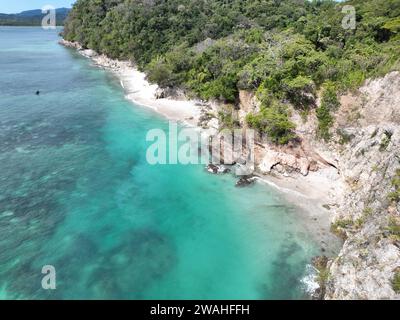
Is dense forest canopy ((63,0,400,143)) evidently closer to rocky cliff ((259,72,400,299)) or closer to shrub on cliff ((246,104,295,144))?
shrub on cliff ((246,104,295,144))

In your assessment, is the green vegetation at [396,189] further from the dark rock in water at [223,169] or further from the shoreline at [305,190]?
the dark rock in water at [223,169]

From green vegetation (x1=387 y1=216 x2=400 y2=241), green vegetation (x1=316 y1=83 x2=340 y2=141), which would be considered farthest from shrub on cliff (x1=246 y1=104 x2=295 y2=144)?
green vegetation (x1=387 y1=216 x2=400 y2=241)

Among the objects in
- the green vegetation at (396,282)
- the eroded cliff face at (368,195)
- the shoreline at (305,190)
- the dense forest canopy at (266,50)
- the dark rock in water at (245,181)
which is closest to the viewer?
the green vegetation at (396,282)

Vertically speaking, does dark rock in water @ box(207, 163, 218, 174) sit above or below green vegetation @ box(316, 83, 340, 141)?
below

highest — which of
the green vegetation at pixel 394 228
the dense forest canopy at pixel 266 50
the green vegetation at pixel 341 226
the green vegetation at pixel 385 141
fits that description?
the dense forest canopy at pixel 266 50

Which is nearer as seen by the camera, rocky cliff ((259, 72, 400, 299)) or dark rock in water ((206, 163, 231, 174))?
rocky cliff ((259, 72, 400, 299))

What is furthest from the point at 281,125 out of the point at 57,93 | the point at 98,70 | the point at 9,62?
the point at 9,62

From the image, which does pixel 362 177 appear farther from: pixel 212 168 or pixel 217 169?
pixel 212 168

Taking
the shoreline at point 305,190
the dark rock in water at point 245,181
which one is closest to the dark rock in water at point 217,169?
the dark rock in water at point 245,181
